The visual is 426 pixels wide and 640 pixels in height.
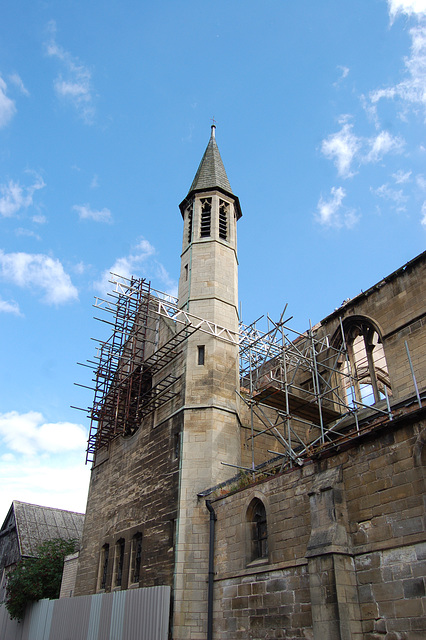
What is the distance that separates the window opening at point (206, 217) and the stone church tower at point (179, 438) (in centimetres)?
4

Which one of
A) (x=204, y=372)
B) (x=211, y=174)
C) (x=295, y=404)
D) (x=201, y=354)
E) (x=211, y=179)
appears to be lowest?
(x=295, y=404)

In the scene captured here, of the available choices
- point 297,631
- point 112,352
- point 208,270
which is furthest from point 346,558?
point 112,352

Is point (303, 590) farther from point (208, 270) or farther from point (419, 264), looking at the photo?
point (208, 270)

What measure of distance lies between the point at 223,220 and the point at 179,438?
9439 mm

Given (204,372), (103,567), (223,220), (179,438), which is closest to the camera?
(179,438)

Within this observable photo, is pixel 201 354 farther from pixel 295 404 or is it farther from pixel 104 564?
pixel 104 564

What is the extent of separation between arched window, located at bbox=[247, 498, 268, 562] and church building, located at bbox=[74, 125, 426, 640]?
0.11 feet

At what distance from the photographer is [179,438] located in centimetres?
1609

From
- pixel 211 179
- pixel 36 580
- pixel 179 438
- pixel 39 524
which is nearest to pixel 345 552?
pixel 179 438

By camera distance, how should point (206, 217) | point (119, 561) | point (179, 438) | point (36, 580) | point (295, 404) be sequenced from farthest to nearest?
point (36, 580), point (206, 217), point (119, 561), point (179, 438), point (295, 404)

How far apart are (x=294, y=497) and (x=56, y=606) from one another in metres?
12.0

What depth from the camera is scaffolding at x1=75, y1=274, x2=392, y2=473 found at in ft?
51.5

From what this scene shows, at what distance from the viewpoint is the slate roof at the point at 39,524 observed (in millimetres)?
29016

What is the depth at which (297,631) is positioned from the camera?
1015cm
